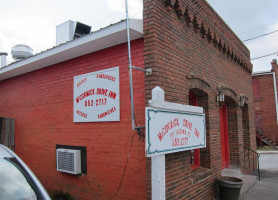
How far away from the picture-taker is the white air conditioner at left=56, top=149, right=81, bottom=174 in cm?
514

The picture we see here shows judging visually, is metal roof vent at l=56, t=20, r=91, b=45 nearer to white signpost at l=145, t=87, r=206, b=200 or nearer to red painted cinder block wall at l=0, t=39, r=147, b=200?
red painted cinder block wall at l=0, t=39, r=147, b=200

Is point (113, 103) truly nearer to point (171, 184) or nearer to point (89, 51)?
point (89, 51)

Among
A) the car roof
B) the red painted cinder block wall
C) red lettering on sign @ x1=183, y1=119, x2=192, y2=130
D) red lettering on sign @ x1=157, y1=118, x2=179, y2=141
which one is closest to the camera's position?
the car roof

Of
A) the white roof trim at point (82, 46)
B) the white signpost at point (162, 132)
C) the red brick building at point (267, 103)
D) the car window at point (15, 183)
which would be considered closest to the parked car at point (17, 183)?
the car window at point (15, 183)

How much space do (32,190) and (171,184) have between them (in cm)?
252

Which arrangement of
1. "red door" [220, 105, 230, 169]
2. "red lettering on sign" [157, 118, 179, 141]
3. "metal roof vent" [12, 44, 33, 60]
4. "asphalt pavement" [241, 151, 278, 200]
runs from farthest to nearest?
"metal roof vent" [12, 44, 33, 60] < "red door" [220, 105, 230, 169] < "asphalt pavement" [241, 151, 278, 200] < "red lettering on sign" [157, 118, 179, 141]

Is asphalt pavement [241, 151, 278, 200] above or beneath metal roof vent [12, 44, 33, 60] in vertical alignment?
beneath

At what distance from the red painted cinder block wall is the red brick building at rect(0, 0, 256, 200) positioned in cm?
2

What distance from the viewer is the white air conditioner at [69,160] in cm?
514

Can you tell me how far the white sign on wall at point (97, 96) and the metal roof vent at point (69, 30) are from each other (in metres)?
2.16

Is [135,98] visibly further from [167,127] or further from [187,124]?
[167,127]

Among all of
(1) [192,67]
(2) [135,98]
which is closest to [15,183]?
(2) [135,98]

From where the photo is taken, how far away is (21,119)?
7172 millimetres

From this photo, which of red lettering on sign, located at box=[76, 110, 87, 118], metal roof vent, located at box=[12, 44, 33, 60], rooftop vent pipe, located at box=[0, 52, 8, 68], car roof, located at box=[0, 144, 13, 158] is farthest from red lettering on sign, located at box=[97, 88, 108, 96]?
rooftop vent pipe, located at box=[0, 52, 8, 68]
